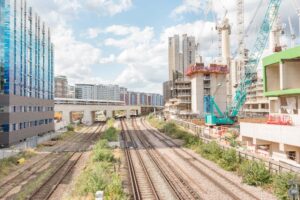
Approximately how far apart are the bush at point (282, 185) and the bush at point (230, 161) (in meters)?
6.79

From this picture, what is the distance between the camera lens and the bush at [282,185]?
17.7 metres

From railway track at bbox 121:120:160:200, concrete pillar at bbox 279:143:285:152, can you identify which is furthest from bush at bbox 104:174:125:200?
concrete pillar at bbox 279:143:285:152

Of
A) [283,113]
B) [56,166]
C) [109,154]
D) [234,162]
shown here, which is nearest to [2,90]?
[56,166]

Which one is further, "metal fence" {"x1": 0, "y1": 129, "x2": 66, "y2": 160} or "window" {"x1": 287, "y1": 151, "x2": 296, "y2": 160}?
"metal fence" {"x1": 0, "y1": 129, "x2": 66, "y2": 160}

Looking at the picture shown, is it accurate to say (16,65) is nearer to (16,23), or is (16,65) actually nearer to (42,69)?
(16,23)

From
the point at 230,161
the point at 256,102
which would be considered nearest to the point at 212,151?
the point at 230,161

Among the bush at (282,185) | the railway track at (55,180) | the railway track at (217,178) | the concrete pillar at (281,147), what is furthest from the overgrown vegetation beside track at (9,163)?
the concrete pillar at (281,147)

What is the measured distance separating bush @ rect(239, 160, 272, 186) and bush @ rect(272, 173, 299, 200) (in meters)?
1.74

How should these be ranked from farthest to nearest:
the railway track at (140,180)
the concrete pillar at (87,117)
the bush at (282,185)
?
the concrete pillar at (87,117), the railway track at (140,180), the bush at (282,185)

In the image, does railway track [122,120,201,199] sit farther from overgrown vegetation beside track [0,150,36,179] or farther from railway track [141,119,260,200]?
overgrown vegetation beside track [0,150,36,179]

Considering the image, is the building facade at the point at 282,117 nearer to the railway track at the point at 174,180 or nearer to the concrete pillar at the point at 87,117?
the railway track at the point at 174,180

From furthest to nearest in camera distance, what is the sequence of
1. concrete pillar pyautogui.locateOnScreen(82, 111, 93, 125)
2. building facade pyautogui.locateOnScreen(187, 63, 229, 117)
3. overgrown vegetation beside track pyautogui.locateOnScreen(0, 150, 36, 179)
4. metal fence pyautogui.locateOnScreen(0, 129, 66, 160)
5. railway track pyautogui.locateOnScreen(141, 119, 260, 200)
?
1. concrete pillar pyautogui.locateOnScreen(82, 111, 93, 125)
2. building facade pyautogui.locateOnScreen(187, 63, 229, 117)
3. metal fence pyautogui.locateOnScreen(0, 129, 66, 160)
4. overgrown vegetation beside track pyautogui.locateOnScreen(0, 150, 36, 179)
5. railway track pyautogui.locateOnScreen(141, 119, 260, 200)

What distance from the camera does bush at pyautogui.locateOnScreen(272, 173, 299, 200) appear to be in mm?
17691

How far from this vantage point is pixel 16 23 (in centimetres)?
4631
